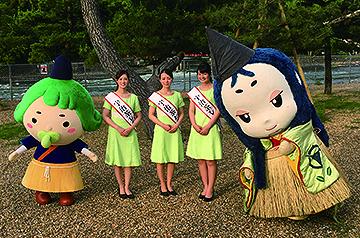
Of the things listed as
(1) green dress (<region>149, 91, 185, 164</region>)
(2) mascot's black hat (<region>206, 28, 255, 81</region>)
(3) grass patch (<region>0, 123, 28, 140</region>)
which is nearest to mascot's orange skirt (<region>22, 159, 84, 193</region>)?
(1) green dress (<region>149, 91, 185, 164</region>)

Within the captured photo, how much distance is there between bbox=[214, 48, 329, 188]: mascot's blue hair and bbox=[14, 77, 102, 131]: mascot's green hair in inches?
60.0

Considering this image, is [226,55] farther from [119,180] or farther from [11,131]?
[11,131]

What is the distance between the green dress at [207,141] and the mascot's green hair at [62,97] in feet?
3.84

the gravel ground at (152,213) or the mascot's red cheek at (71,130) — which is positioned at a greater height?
the mascot's red cheek at (71,130)

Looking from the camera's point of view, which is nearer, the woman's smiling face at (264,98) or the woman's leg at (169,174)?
the woman's smiling face at (264,98)

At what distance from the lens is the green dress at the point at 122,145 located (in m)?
5.09

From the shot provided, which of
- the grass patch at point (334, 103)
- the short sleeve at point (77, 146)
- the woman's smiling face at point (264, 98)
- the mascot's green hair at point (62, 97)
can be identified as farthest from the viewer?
the grass patch at point (334, 103)

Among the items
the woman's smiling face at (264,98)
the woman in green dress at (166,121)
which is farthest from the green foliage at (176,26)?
the woman's smiling face at (264,98)

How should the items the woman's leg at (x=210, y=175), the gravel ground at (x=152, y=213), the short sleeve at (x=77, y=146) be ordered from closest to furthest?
the gravel ground at (x=152, y=213) → the woman's leg at (x=210, y=175) → the short sleeve at (x=77, y=146)

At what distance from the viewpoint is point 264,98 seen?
4.04 metres

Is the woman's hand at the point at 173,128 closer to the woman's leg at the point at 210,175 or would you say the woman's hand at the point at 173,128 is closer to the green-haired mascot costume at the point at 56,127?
the woman's leg at the point at 210,175

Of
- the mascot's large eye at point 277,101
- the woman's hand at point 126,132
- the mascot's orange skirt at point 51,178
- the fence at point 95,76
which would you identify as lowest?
the fence at point 95,76

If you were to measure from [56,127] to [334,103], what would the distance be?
9002 millimetres

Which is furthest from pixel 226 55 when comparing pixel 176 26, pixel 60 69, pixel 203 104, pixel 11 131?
pixel 11 131
